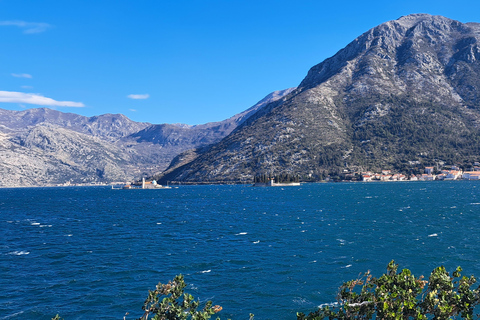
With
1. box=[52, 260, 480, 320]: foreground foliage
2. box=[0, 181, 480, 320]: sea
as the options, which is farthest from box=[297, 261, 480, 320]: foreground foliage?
box=[0, 181, 480, 320]: sea

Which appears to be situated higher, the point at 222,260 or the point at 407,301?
the point at 407,301

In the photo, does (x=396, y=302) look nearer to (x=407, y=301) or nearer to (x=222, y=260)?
(x=407, y=301)

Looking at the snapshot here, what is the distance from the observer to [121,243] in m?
64.8

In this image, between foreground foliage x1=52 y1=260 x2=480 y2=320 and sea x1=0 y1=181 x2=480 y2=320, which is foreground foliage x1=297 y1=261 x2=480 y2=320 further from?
sea x1=0 y1=181 x2=480 y2=320

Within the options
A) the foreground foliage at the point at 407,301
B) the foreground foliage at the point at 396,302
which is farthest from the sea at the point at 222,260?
the foreground foliage at the point at 407,301

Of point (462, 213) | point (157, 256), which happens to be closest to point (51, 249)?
point (157, 256)

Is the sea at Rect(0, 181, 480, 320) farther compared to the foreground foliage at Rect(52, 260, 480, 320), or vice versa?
the sea at Rect(0, 181, 480, 320)

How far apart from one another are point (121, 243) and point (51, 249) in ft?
36.4

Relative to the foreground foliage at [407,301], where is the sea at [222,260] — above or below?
below

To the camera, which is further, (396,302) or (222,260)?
(222,260)

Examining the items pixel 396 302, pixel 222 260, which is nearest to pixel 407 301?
pixel 396 302

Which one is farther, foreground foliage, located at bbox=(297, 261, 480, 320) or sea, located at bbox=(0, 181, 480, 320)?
sea, located at bbox=(0, 181, 480, 320)

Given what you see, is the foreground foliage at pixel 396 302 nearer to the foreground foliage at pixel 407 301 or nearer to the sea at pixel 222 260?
the foreground foliage at pixel 407 301

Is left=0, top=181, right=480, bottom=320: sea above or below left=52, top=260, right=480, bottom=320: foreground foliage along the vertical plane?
below
